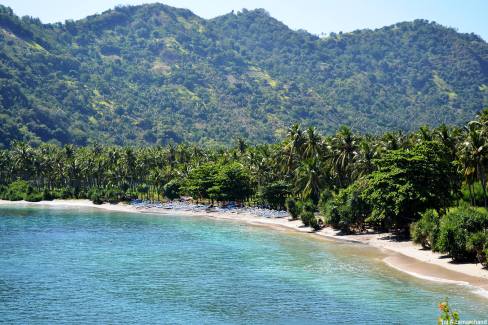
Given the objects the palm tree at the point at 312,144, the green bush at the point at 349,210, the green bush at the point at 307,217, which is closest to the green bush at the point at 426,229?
the green bush at the point at 349,210

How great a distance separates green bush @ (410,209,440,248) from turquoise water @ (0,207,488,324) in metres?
7.21

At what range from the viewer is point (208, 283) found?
7450 cm

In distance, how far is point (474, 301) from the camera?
60.8 meters

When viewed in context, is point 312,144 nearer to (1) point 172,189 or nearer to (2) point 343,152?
(2) point 343,152

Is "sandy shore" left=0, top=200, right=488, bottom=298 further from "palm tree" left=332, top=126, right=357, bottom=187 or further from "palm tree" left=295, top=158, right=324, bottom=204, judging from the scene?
"palm tree" left=332, top=126, right=357, bottom=187

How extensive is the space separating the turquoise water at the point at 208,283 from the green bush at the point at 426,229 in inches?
284

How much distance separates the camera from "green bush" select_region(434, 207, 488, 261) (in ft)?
246

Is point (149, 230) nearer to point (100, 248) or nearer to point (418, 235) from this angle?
point (100, 248)

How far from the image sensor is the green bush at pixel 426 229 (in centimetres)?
8256

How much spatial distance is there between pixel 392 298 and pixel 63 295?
120 feet

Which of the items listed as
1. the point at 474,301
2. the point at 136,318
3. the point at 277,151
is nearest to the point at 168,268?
the point at 136,318

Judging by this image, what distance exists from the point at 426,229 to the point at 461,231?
9.94 m

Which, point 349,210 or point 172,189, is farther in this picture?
point 172,189

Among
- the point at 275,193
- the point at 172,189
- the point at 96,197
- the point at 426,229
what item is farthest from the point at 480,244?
the point at 96,197
